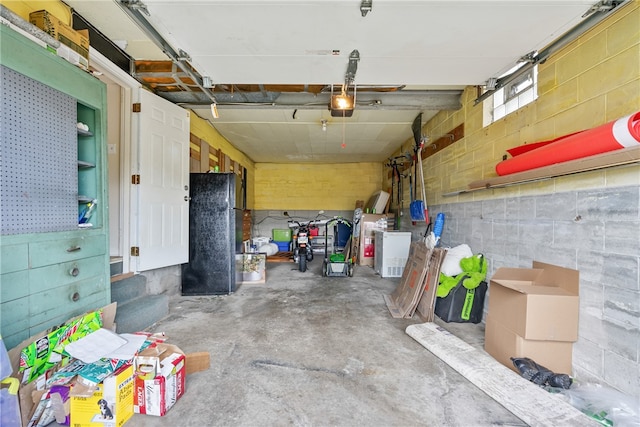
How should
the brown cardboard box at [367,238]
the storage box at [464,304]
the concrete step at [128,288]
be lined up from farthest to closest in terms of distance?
the brown cardboard box at [367,238], the storage box at [464,304], the concrete step at [128,288]

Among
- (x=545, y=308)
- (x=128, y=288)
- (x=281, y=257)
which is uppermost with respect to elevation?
(x=545, y=308)

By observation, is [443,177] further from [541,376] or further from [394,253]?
[541,376]

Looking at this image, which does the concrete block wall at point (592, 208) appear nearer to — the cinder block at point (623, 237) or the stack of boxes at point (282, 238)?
the cinder block at point (623, 237)

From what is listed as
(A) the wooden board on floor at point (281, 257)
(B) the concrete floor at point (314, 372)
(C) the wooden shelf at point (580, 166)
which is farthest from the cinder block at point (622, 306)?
(A) the wooden board on floor at point (281, 257)

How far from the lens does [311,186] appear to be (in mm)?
8031

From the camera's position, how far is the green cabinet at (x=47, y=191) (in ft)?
4.52

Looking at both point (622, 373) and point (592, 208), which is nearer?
point (622, 373)

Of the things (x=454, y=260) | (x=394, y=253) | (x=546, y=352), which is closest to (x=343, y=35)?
(x=454, y=260)

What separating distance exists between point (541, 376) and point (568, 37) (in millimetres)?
A: 2212

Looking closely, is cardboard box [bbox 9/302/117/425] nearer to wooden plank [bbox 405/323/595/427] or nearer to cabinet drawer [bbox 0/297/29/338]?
cabinet drawer [bbox 0/297/29/338]

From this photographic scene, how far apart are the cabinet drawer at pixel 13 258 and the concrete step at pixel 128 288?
1142 millimetres

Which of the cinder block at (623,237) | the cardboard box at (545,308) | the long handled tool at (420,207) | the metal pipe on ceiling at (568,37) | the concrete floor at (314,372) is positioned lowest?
the concrete floor at (314,372)

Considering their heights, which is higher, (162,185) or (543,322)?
(162,185)

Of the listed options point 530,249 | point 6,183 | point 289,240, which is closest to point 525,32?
point 530,249
